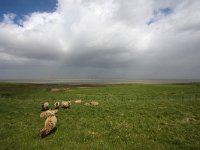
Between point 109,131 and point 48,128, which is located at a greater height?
point 48,128

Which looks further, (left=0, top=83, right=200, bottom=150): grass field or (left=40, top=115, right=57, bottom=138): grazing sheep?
(left=40, top=115, right=57, bottom=138): grazing sheep

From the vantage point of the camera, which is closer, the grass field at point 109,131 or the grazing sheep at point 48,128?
the grass field at point 109,131

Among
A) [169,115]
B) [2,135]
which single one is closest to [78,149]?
[2,135]

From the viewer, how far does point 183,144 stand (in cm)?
1159

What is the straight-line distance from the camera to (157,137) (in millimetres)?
12711

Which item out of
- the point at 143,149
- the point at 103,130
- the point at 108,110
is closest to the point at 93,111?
the point at 108,110

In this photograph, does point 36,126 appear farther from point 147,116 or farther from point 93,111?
point 147,116

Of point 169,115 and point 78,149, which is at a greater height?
point 169,115

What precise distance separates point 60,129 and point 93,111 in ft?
19.1

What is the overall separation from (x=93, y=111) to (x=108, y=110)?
194 cm

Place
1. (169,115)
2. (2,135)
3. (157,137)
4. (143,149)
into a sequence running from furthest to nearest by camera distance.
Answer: (169,115) → (2,135) → (157,137) → (143,149)

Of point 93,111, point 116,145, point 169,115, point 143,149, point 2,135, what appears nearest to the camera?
point 143,149

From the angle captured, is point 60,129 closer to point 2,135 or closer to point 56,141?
point 56,141

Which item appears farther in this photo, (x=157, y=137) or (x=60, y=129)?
(x=60, y=129)
